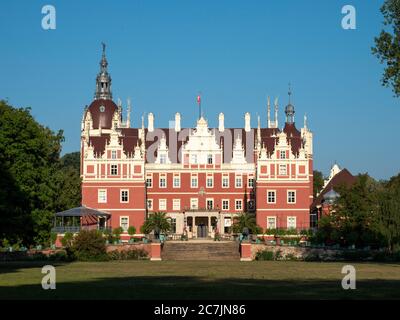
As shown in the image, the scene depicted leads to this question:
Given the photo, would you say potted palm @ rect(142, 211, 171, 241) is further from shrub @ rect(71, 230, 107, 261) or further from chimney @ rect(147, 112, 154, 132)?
shrub @ rect(71, 230, 107, 261)

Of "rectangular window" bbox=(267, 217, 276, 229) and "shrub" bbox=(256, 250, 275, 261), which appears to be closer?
"shrub" bbox=(256, 250, 275, 261)

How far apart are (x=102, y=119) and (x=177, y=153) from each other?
1167cm

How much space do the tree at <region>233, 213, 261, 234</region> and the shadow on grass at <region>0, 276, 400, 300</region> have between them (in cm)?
4314

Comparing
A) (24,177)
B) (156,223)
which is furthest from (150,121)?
(24,177)

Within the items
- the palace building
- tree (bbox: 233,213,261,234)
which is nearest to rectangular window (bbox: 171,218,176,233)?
the palace building

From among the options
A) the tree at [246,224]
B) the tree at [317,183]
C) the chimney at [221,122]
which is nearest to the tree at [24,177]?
the tree at [246,224]

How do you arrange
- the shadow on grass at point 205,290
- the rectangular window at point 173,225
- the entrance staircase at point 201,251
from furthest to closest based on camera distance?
the rectangular window at point 173,225 → the entrance staircase at point 201,251 → the shadow on grass at point 205,290

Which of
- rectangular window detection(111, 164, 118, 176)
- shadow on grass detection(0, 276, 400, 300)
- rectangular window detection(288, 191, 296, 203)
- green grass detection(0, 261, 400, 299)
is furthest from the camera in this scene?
rectangular window detection(111, 164, 118, 176)

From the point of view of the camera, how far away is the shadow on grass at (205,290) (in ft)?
65.6

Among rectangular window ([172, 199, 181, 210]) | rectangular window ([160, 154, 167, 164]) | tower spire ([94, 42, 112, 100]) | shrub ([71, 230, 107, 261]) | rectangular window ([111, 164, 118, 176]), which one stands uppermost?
tower spire ([94, 42, 112, 100])

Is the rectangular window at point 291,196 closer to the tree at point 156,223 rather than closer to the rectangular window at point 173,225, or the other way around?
the tree at point 156,223

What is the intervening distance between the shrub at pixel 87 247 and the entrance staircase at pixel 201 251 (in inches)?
268

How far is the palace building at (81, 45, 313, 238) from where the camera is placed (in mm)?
72250
